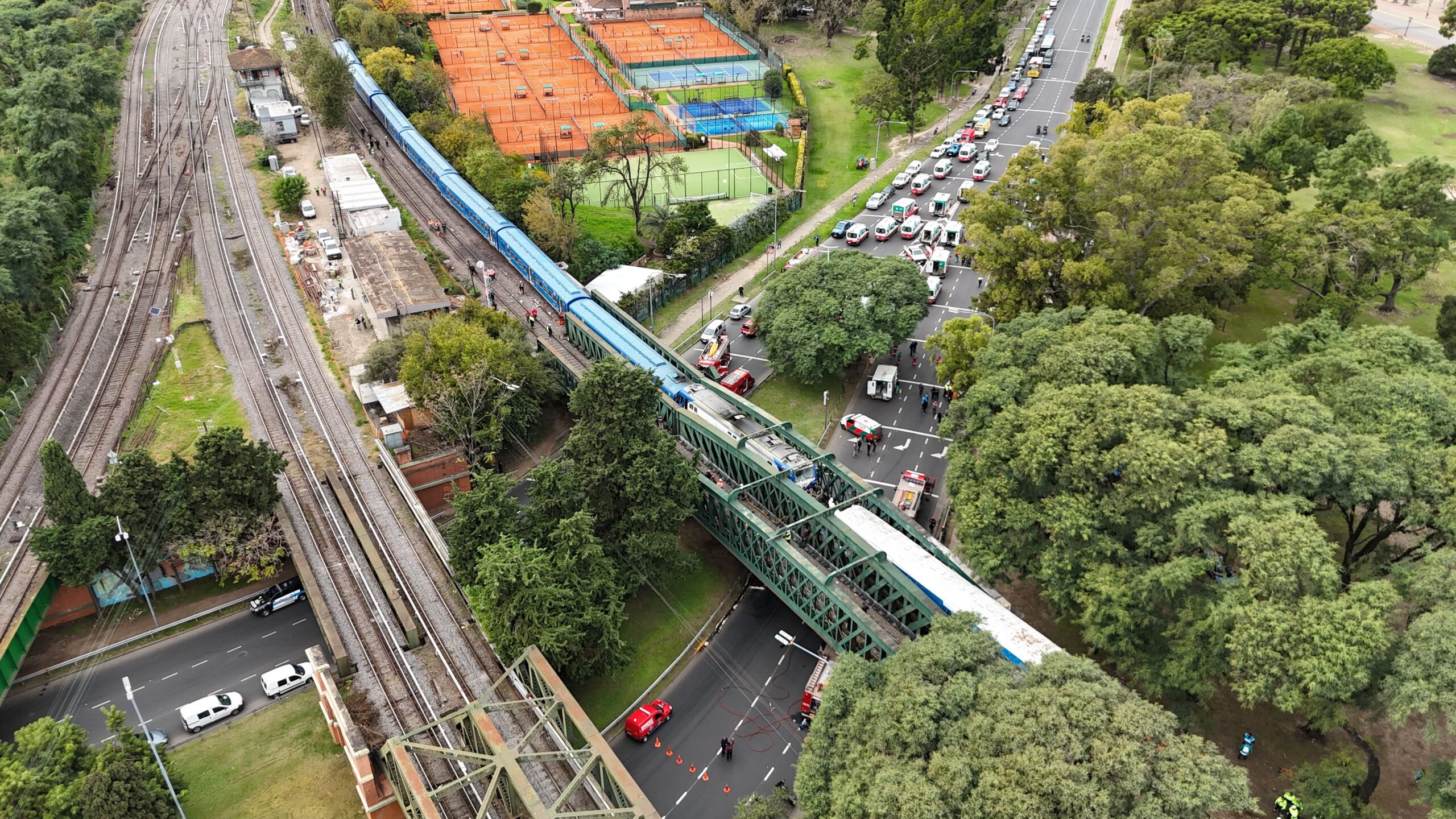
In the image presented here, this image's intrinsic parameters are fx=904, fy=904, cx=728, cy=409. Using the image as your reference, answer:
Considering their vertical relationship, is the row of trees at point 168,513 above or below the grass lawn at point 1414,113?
below

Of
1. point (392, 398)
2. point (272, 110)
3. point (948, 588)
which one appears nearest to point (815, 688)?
point (948, 588)

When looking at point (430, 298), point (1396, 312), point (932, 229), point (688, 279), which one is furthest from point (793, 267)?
point (1396, 312)

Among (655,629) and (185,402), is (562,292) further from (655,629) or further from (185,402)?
(655,629)

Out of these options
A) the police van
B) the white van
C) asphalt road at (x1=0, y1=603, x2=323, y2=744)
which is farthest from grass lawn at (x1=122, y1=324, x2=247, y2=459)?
the white van

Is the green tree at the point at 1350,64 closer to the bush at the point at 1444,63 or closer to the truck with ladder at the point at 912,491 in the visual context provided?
the bush at the point at 1444,63

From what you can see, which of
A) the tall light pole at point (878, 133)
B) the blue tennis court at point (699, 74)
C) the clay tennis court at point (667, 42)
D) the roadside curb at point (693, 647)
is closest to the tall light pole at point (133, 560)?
the roadside curb at point (693, 647)

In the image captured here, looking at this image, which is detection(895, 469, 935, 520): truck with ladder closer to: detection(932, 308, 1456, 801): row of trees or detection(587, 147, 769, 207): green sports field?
detection(932, 308, 1456, 801): row of trees

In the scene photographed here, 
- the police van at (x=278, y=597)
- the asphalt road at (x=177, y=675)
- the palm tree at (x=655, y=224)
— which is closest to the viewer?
the asphalt road at (x=177, y=675)
